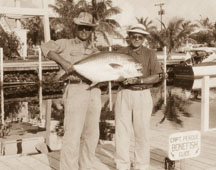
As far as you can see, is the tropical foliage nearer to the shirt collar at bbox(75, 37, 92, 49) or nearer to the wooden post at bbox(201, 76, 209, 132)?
the wooden post at bbox(201, 76, 209, 132)

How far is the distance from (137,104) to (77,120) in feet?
2.29

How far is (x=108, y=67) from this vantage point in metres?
4.19

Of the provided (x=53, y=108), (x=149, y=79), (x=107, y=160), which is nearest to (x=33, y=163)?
(x=107, y=160)

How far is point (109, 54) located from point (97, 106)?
0.54 metres

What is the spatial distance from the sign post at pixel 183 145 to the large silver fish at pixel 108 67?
743 mm

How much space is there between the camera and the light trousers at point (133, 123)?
447 cm

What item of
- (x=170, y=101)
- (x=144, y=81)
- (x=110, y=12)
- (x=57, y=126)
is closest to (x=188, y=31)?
(x=110, y=12)

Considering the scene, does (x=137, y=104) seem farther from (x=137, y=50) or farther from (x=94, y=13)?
(x=94, y=13)

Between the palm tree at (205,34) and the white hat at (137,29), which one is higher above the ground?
the palm tree at (205,34)

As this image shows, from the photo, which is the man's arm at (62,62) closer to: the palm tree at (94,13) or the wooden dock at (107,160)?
the wooden dock at (107,160)

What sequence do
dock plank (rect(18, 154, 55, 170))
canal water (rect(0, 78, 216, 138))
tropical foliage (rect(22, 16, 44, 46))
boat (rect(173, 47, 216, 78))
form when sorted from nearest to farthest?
dock plank (rect(18, 154, 55, 170)), canal water (rect(0, 78, 216, 138)), boat (rect(173, 47, 216, 78)), tropical foliage (rect(22, 16, 44, 46))

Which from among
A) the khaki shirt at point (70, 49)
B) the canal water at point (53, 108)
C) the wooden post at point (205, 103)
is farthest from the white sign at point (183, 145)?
the canal water at point (53, 108)

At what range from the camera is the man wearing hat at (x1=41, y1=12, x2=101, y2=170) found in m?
4.12

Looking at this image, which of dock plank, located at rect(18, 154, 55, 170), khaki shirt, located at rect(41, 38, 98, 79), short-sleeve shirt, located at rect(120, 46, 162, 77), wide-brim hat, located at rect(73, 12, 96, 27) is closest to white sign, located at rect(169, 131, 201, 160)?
short-sleeve shirt, located at rect(120, 46, 162, 77)
